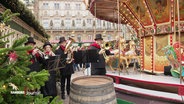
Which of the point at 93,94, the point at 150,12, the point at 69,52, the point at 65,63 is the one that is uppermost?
the point at 150,12

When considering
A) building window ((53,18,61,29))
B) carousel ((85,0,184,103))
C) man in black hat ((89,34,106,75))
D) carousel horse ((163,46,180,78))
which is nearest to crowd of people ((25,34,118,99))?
man in black hat ((89,34,106,75))

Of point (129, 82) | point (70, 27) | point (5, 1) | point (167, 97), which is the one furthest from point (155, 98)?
point (70, 27)

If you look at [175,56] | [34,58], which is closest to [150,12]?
[175,56]

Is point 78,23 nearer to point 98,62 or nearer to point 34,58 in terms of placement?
point 98,62

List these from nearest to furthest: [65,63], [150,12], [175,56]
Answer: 1. [65,63]
2. [175,56]
3. [150,12]

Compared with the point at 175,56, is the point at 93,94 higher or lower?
lower

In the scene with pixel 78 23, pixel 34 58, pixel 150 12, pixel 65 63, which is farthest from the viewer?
pixel 78 23

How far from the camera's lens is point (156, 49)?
7.79 meters

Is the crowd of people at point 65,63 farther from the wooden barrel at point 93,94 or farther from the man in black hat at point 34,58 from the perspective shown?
the wooden barrel at point 93,94

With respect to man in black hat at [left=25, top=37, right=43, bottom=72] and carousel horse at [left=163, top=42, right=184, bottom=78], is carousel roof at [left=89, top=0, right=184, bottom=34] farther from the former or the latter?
man in black hat at [left=25, top=37, right=43, bottom=72]

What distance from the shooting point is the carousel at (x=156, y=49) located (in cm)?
516

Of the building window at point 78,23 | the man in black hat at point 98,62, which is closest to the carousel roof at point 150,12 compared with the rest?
the man in black hat at point 98,62

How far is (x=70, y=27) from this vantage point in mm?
60125

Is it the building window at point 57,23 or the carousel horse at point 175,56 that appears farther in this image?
the building window at point 57,23
